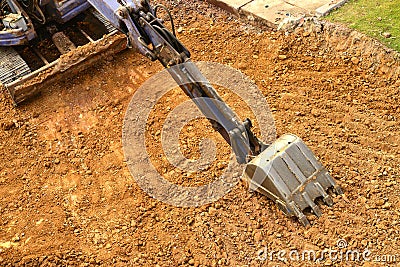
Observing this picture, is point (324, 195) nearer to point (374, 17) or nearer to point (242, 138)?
point (242, 138)

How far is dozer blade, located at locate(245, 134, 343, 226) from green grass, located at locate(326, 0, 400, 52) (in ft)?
7.92

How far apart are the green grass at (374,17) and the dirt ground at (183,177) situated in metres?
0.36

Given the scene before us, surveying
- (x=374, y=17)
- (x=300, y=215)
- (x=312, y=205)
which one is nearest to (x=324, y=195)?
(x=312, y=205)

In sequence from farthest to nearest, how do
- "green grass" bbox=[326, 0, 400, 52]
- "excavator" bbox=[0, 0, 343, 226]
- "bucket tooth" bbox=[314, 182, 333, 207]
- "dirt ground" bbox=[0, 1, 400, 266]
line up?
"green grass" bbox=[326, 0, 400, 52] → "dirt ground" bbox=[0, 1, 400, 266] → "bucket tooth" bbox=[314, 182, 333, 207] → "excavator" bbox=[0, 0, 343, 226]

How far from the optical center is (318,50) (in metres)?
6.02

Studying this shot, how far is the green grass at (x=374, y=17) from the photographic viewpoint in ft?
18.9

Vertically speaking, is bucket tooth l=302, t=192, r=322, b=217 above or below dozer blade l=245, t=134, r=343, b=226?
below

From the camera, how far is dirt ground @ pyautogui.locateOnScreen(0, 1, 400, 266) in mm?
4133

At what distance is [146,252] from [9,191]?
185 cm

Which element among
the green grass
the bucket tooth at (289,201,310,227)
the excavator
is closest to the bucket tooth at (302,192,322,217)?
the excavator

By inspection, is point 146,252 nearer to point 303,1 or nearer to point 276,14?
point 276,14

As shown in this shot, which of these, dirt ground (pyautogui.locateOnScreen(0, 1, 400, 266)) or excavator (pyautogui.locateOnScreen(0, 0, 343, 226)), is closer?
excavator (pyautogui.locateOnScreen(0, 0, 343, 226))

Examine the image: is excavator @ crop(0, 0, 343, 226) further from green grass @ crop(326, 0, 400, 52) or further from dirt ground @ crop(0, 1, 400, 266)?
green grass @ crop(326, 0, 400, 52)

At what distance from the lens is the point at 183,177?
4.90 metres
